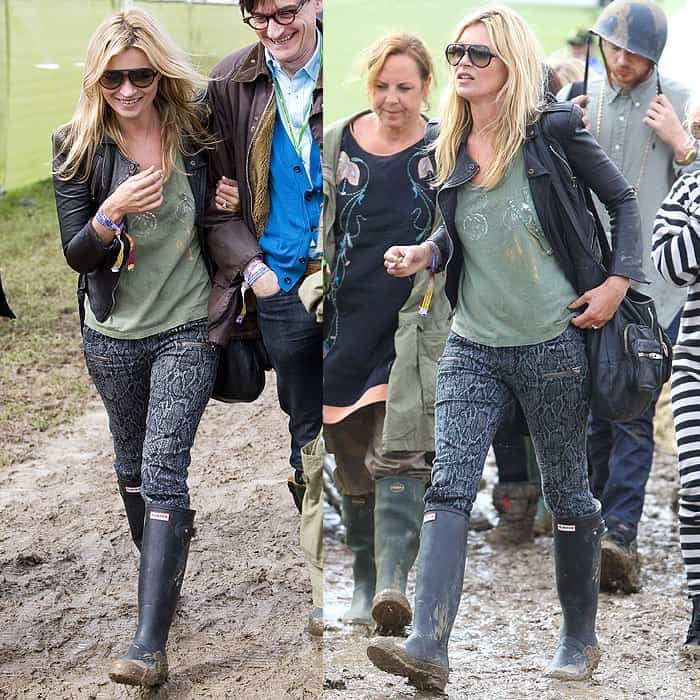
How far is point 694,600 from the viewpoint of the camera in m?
4.09

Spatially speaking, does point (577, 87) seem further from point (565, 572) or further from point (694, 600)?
point (694, 600)

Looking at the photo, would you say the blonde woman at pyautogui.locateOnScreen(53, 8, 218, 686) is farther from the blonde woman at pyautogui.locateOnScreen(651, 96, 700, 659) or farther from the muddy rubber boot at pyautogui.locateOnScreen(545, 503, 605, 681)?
the blonde woman at pyautogui.locateOnScreen(651, 96, 700, 659)

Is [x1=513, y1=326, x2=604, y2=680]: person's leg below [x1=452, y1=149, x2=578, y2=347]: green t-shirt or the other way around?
below

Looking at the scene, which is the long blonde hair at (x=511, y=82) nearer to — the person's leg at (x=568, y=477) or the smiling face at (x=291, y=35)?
the smiling face at (x=291, y=35)

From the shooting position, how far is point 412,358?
143 inches

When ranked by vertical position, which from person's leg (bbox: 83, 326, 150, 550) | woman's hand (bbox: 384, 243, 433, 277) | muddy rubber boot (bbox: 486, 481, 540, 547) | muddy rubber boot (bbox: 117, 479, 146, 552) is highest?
woman's hand (bbox: 384, 243, 433, 277)

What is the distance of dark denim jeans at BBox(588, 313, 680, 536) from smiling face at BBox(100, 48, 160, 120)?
158 centimetres

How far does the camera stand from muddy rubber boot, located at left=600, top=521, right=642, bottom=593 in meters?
4.11

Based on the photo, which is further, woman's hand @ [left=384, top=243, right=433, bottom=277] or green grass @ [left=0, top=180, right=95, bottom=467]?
green grass @ [left=0, top=180, right=95, bottom=467]

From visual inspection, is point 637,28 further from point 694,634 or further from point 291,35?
point 694,634

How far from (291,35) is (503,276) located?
0.85 metres

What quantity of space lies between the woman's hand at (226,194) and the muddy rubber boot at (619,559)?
5.02 feet

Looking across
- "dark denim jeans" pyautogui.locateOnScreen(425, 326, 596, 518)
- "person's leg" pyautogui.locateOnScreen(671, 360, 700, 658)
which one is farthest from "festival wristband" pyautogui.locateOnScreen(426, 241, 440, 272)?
"person's leg" pyautogui.locateOnScreen(671, 360, 700, 658)

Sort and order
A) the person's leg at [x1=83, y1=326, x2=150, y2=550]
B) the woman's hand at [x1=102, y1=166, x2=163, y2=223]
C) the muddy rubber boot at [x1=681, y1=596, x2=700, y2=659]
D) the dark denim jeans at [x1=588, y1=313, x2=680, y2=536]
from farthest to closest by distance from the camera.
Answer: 1. the muddy rubber boot at [x1=681, y1=596, x2=700, y2=659]
2. the dark denim jeans at [x1=588, y1=313, x2=680, y2=536]
3. the person's leg at [x1=83, y1=326, x2=150, y2=550]
4. the woman's hand at [x1=102, y1=166, x2=163, y2=223]
